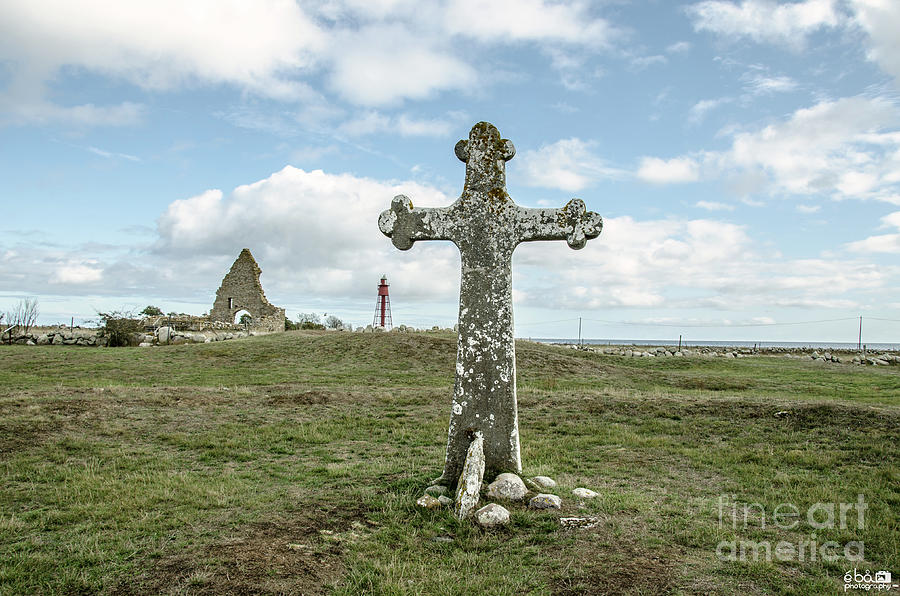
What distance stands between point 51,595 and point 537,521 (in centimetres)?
440

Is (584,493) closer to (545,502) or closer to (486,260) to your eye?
(545,502)

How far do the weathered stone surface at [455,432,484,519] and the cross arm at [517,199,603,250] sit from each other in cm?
283

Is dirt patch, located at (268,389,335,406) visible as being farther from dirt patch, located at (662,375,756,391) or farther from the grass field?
dirt patch, located at (662,375,756,391)

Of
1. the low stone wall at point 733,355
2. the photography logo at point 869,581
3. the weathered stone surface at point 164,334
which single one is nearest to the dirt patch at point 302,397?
the photography logo at point 869,581

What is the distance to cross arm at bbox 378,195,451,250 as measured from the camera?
7.66 metres

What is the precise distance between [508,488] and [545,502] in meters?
0.47

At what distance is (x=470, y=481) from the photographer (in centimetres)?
637

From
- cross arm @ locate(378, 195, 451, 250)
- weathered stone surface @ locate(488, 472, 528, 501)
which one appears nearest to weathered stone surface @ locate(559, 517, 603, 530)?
weathered stone surface @ locate(488, 472, 528, 501)

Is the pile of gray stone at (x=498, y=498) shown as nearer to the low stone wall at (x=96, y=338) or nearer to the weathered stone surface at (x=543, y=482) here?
the weathered stone surface at (x=543, y=482)

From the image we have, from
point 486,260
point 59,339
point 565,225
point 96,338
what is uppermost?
point 565,225

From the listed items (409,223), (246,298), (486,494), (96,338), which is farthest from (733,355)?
(96,338)

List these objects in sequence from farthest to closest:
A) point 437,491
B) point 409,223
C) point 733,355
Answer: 1. point 733,355
2. point 409,223
3. point 437,491

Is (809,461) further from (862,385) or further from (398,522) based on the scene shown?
(862,385)

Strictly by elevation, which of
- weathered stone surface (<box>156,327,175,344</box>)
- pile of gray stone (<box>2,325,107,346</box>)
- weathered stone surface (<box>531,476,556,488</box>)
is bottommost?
weathered stone surface (<box>531,476,556,488</box>)
